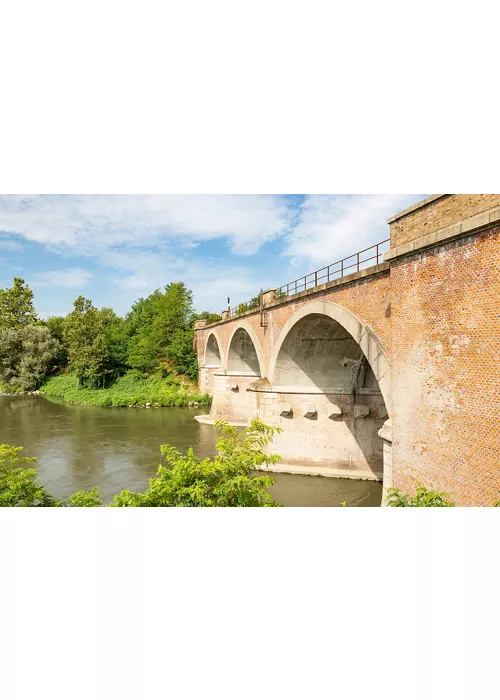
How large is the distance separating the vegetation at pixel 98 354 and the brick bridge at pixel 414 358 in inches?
727

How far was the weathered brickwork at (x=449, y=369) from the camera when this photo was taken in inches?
247

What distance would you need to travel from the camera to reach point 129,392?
37719 millimetres

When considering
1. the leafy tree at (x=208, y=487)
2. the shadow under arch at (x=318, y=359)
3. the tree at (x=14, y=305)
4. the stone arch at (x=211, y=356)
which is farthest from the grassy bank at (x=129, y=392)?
the leafy tree at (x=208, y=487)

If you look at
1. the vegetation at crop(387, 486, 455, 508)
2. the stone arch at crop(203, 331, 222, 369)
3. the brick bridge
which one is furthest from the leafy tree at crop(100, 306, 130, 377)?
the vegetation at crop(387, 486, 455, 508)

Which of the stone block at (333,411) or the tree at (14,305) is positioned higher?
the tree at (14,305)

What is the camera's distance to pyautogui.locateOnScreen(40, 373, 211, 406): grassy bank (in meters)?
34.0

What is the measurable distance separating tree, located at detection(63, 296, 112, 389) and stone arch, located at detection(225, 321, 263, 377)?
18844 millimetres

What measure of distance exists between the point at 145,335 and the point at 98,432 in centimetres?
2121

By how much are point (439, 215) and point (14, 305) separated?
112 ft

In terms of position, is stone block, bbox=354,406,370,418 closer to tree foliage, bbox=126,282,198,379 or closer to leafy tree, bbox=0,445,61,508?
leafy tree, bbox=0,445,61,508

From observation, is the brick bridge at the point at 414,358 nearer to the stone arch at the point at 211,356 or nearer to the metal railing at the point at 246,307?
the metal railing at the point at 246,307

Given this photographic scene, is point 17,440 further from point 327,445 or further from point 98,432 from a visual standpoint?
point 327,445

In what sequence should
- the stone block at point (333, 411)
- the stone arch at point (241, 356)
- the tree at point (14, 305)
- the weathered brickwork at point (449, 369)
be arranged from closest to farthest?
1. the weathered brickwork at point (449, 369)
2. the stone block at point (333, 411)
3. the stone arch at point (241, 356)
4. the tree at point (14, 305)

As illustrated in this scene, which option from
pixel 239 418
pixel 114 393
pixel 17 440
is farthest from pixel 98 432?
pixel 114 393
